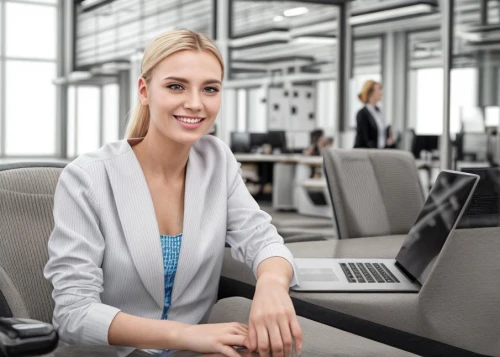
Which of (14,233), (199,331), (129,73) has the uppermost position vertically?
(129,73)

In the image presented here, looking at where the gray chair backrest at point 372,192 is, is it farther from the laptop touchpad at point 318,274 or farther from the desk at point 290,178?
the desk at point 290,178

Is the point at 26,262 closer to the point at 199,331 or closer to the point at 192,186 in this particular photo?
the point at 192,186

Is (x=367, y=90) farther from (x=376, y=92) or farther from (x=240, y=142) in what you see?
(x=240, y=142)

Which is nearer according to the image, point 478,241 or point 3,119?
point 478,241

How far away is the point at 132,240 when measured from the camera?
148 cm

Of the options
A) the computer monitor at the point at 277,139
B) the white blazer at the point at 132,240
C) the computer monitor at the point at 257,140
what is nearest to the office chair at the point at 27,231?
the white blazer at the point at 132,240

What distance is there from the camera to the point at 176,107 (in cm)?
149

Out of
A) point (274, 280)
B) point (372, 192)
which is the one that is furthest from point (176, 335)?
point (372, 192)

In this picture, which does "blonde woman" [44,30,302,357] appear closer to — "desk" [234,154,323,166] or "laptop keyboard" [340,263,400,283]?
"laptop keyboard" [340,263,400,283]

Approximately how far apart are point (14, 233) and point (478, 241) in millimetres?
989

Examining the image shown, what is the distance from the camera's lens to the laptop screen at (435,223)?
154cm

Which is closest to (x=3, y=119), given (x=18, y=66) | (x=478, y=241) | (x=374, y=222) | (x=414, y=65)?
(x=18, y=66)

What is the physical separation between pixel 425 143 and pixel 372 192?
791 cm

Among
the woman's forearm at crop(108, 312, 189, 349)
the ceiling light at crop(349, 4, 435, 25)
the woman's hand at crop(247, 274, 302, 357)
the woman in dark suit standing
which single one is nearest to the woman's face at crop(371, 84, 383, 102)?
the woman in dark suit standing
